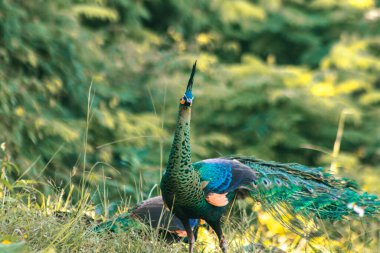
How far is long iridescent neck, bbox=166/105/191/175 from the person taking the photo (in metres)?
3.09

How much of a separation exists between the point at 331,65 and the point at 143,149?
4.17m

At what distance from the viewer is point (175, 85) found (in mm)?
7301

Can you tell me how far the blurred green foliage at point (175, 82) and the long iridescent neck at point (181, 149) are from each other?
0.60 m

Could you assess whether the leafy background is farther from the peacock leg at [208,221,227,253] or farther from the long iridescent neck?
the long iridescent neck

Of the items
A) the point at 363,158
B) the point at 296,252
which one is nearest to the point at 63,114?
the point at 296,252

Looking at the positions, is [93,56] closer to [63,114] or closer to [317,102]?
[63,114]

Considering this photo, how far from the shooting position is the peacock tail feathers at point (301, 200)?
350 centimetres

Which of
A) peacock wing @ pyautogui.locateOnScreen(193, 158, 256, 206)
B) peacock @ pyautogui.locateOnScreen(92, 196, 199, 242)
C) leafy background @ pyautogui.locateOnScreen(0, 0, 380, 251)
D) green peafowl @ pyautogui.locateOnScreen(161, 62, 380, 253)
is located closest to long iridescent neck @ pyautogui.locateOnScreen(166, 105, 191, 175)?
green peafowl @ pyautogui.locateOnScreen(161, 62, 380, 253)

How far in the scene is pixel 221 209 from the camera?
10.8 feet

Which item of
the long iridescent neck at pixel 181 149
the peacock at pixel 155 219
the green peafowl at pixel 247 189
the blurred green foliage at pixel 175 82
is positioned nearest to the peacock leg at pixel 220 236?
the green peafowl at pixel 247 189

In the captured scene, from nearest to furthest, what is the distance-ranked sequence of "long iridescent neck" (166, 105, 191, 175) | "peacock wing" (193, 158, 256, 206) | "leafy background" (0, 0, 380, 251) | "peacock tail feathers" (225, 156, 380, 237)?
"long iridescent neck" (166, 105, 191, 175) < "peacock wing" (193, 158, 256, 206) < "peacock tail feathers" (225, 156, 380, 237) < "leafy background" (0, 0, 380, 251)

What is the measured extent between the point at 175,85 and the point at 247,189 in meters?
3.91

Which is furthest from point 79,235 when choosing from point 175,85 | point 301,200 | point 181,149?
point 175,85

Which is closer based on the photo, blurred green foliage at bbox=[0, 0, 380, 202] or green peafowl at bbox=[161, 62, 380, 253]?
green peafowl at bbox=[161, 62, 380, 253]
